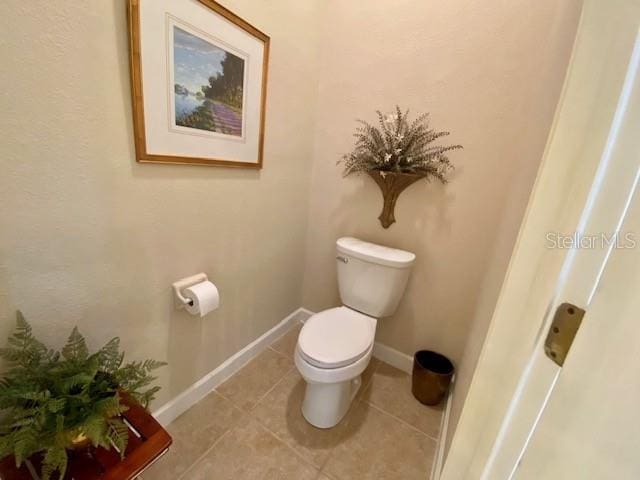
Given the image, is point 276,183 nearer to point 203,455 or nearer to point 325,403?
point 325,403

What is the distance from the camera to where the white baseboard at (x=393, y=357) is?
5.54ft

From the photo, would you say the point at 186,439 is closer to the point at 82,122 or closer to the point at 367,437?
the point at 367,437

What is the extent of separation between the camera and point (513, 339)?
0.48 meters

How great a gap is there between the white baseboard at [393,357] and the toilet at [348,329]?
274mm

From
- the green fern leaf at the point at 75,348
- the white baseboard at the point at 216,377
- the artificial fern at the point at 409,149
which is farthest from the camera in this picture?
the artificial fern at the point at 409,149

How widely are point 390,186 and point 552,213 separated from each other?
1.05 metres

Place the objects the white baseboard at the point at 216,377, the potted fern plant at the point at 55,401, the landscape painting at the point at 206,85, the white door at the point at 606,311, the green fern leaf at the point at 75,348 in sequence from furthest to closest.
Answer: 1. the white baseboard at the point at 216,377
2. the landscape painting at the point at 206,85
3. the green fern leaf at the point at 75,348
4. the potted fern plant at the point at 55,401
5. the white door at the point at 606,311

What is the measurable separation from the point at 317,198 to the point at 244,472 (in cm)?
144

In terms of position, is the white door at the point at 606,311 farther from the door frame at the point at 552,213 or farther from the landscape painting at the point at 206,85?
the landscape painting at the point at 206,85

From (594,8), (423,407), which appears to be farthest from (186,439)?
(594,8)

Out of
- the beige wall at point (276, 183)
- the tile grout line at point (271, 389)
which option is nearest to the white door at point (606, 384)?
the beige wall at point (276, 183)

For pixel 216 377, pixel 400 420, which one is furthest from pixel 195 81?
pixel 400 420

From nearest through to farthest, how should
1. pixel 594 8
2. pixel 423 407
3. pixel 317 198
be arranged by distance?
pixel 594 8
pixel 423 407
pixel 317 198

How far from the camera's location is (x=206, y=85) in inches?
40.3
